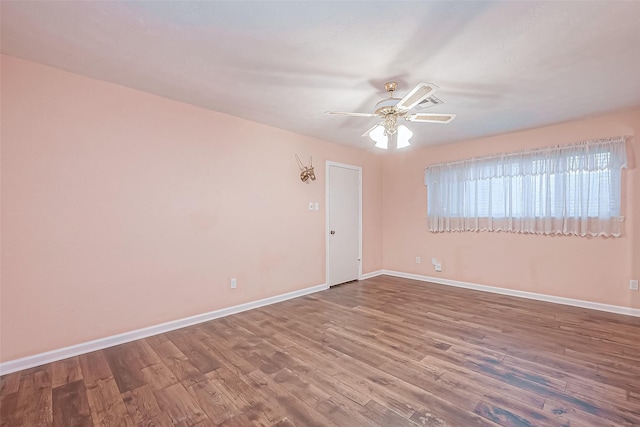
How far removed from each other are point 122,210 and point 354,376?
2508mm

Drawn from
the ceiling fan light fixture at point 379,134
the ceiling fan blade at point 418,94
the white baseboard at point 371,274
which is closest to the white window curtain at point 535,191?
the white baseboard at point 371,274

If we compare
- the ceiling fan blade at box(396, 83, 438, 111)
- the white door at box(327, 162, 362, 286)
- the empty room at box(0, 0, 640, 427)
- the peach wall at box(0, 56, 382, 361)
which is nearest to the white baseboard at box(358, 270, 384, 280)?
the white door at box(327, 162, 362, 286)

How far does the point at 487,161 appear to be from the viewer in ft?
14.2

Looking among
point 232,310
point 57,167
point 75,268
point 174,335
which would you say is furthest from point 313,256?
point 57,167

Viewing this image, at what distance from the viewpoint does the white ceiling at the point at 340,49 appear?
5.54 ft

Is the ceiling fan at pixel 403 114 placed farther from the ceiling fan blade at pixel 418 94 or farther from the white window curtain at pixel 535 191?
the white window curtain at pixel 535 191

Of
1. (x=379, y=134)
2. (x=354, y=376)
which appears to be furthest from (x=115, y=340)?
(x=379, y=134)

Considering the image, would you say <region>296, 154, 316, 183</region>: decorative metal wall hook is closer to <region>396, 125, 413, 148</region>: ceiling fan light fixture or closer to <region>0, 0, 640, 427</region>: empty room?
<region>0, 0, 640, 427</region>: empty room

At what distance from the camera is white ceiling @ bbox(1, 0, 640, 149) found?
1.69 meters

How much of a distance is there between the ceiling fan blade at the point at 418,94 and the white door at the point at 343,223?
2.40m

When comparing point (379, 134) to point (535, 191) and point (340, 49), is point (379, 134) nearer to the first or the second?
point (340, 49)

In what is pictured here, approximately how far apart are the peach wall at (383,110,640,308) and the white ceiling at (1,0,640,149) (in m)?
0.82

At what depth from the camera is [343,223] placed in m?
4.85

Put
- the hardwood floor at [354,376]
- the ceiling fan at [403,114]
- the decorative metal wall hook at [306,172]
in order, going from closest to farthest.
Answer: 1. the hardwood floor at [354,376]
2. the ceiling fan at [403,114]
3. the decorative metal wall hook at [306,172]
